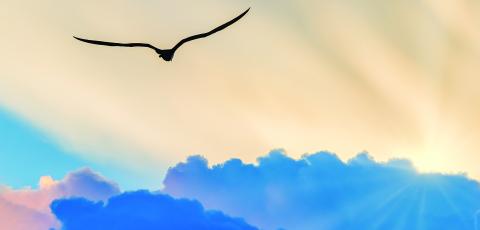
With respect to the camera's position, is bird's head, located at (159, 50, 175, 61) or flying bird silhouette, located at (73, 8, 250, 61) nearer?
flying bird silhouette, located at (73, 8, 250, 61)

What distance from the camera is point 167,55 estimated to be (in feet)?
75.1

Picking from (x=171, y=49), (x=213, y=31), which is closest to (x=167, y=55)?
(x=171, y=49)

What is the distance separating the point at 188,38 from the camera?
2195cm

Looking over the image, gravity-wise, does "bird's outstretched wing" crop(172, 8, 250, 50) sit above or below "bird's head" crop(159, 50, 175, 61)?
below

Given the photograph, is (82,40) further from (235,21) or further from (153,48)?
(235,21)

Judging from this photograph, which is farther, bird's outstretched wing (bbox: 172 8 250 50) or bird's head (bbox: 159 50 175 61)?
bird's head (bbox: 159 50 175 61)

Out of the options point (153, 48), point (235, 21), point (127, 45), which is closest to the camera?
point (235, 21)

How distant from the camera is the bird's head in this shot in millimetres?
22766

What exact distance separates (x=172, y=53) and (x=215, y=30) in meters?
3.71

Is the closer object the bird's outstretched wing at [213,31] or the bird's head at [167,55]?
the bird's outstretched wing at [213,31]

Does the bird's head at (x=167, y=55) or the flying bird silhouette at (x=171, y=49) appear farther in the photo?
the bird's head at (x=167, y=55)

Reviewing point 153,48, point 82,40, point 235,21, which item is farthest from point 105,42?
point 235,21

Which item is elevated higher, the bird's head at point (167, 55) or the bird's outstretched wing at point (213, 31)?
the bird's head at point (167, 55)

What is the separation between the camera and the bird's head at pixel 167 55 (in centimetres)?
2277
